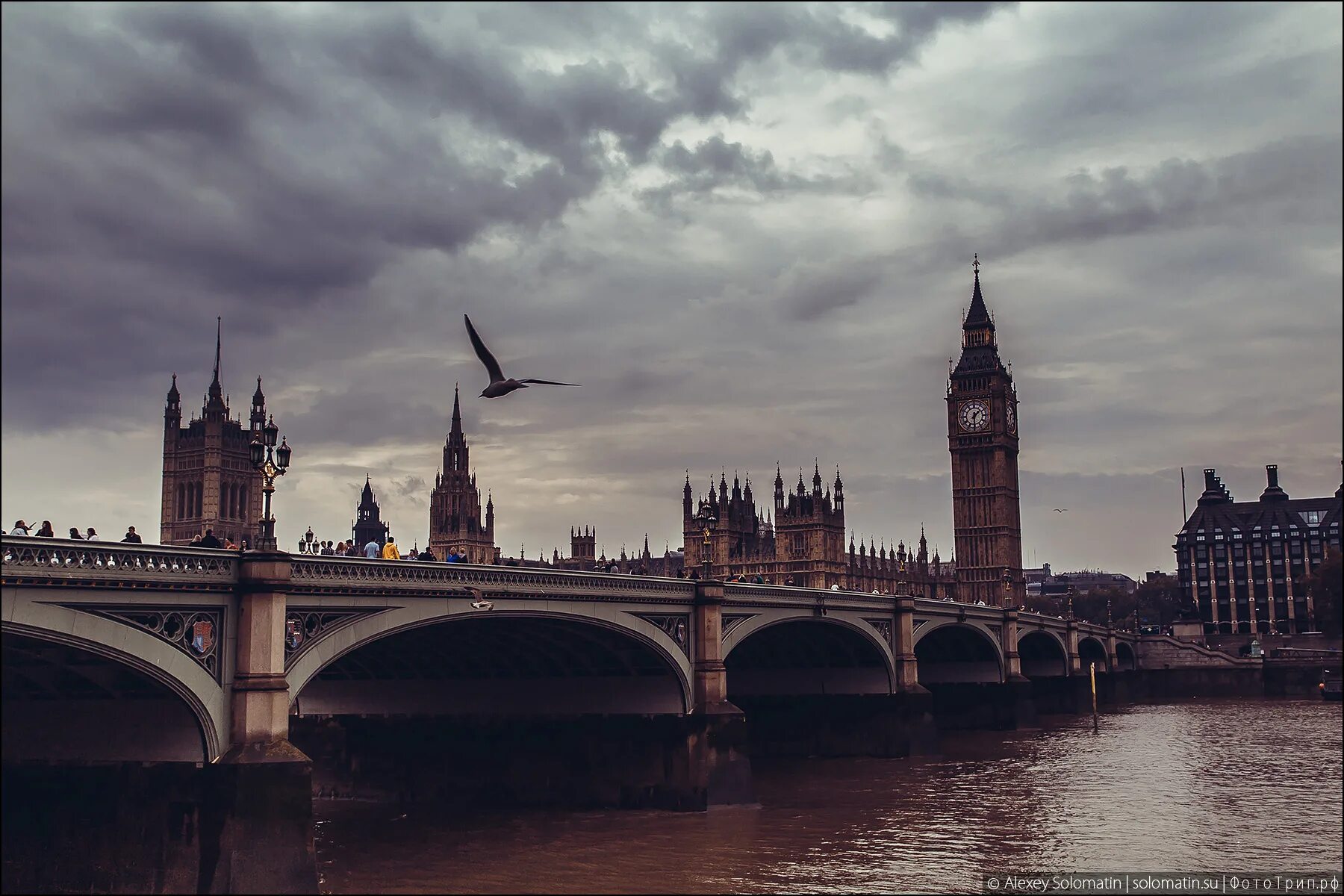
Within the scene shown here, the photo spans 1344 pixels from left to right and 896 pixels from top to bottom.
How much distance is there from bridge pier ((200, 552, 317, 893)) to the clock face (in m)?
135

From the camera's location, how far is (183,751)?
75.9ft

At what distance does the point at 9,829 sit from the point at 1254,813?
28433 mm

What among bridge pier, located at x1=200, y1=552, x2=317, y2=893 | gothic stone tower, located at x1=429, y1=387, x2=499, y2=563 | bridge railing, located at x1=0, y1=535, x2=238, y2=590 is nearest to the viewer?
bridge railing, located at x1=0, y1=535, x2=238, y2=590

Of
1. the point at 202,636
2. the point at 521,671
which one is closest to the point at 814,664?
the point at 521,671

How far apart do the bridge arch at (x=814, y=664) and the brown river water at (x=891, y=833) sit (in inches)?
200

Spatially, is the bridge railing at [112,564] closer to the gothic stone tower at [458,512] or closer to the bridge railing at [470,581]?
the bridge railing at [470,581]

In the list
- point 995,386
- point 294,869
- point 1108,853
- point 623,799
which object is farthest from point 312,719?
point 995,386

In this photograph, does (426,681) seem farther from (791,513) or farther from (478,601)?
(791,513)

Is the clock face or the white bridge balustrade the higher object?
the clock face

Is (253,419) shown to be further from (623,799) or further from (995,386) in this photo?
(623,799)

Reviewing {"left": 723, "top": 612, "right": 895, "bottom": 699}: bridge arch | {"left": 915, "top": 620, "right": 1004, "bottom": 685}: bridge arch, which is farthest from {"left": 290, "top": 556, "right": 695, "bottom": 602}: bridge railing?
{"left": 915, "top": 620, "right": 1004, "bottom": 685}: bridge arch

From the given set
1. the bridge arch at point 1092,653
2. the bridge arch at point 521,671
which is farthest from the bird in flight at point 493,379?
the bridge arch at point 1092,653

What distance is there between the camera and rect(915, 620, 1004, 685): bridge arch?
228 feet

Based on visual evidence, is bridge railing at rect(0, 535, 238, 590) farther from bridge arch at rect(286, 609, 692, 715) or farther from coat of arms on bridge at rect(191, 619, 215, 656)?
bridge arch at rect(286, 609, 692, 715)
